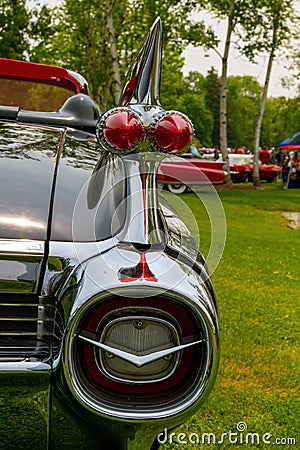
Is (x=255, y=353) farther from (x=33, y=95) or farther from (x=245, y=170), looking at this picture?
(x=245, y=170)

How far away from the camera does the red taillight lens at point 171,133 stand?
1.75m

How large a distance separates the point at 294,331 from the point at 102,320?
3.15 m

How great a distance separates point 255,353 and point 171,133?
253cm

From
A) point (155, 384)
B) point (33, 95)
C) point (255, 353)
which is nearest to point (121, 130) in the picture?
point (155, 384)

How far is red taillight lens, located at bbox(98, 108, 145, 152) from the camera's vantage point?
1743 mm

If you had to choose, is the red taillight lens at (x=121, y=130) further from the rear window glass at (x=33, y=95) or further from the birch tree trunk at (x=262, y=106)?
the birch tree trunk at (x=262, y=106)

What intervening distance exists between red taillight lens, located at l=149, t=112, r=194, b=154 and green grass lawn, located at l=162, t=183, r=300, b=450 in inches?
53.6

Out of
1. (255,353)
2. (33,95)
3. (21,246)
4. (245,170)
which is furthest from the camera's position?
(245,170)

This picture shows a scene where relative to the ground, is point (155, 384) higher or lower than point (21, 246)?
lower

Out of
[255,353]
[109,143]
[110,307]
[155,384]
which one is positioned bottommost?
[255,353]

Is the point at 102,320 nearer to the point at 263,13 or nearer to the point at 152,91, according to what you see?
the point at 152,91

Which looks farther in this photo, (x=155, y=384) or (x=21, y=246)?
(x=21, y=246)

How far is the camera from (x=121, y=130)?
5.71ft

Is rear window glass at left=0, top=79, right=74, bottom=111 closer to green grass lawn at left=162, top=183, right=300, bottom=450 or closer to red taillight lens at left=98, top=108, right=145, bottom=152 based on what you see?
green grass lawn at left=162, top=183, right=300, bottom=450
